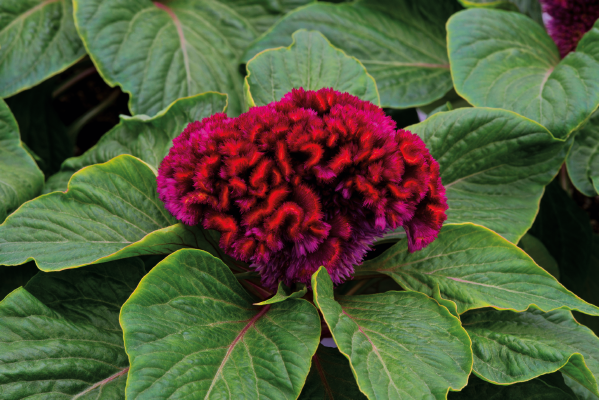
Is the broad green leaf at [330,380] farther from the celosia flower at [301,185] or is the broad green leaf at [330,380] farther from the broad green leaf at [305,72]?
the broad green leaf at [305,72]

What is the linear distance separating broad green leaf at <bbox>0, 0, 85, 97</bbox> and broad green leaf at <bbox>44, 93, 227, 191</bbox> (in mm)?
246

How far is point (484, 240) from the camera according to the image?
678mm

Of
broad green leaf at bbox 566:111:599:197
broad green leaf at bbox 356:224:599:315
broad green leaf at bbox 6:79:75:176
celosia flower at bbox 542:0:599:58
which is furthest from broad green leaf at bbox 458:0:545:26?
broad green leaf at bbox 6:79:75:176

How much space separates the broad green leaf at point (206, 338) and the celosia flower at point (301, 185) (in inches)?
2.1

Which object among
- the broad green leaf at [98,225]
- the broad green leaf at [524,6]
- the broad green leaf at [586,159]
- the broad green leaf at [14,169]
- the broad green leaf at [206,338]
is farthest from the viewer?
the broad green leaf at [524,6]

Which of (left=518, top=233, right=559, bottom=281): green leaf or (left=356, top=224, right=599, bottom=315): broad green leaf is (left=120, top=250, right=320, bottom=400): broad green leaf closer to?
(left=356, top=224, right=599, bottom=315): broad green leaf

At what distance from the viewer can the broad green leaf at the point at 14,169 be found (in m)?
0.76

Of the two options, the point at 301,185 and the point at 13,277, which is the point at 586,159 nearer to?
the point at 301,185

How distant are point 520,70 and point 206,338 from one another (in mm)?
781

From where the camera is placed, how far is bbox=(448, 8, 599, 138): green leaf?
2.71ft

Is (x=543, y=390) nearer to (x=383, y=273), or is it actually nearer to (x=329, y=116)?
(x=383, y=273)

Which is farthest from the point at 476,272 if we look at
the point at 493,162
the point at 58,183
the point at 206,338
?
the point at 58,183

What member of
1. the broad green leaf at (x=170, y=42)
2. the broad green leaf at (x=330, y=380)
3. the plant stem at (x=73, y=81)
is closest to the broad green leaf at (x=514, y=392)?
the broad green leaf at (x=330, y=380)

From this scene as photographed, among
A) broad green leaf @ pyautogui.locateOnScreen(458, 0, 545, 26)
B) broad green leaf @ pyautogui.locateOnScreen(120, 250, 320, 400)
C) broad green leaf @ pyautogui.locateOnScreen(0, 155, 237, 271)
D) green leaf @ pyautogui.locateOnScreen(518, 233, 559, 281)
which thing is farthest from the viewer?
broad green leaf @ pyautogui.locateOnScreen(458, 0, 545, 26)
